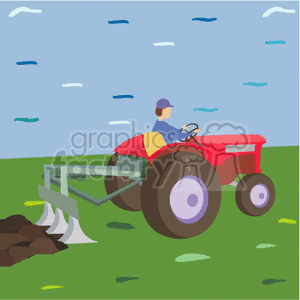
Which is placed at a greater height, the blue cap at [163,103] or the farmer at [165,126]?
the blue cap at [163,103]

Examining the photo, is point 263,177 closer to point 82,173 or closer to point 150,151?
point 150,151

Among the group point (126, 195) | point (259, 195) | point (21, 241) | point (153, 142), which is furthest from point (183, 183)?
point (21, 241)

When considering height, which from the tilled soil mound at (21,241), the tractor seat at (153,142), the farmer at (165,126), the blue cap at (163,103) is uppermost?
the blue cap at (163,103)

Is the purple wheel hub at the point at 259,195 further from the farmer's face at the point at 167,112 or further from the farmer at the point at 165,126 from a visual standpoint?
the farmer's face at the point at 167,112

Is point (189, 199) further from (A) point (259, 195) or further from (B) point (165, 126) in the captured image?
(A) point (259, 195)

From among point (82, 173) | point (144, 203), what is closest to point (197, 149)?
point (144, 203)

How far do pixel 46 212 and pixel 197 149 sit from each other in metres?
1.90

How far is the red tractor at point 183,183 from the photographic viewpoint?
4.82m

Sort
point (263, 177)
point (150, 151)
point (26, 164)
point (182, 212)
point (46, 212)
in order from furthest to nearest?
point (26, 164)
point (263, 177)
point (46, 212)
point (150, 151)
point (182, 212)

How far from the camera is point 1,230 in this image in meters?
5.16

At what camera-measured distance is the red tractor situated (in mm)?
4816

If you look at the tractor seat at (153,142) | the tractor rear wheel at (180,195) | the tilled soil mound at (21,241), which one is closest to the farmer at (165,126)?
the tractor seat at (153,142)

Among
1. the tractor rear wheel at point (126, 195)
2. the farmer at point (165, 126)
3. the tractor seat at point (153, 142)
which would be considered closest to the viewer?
the tractor seat at point (153, 142)

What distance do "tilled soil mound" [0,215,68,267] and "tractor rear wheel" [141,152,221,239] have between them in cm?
97
